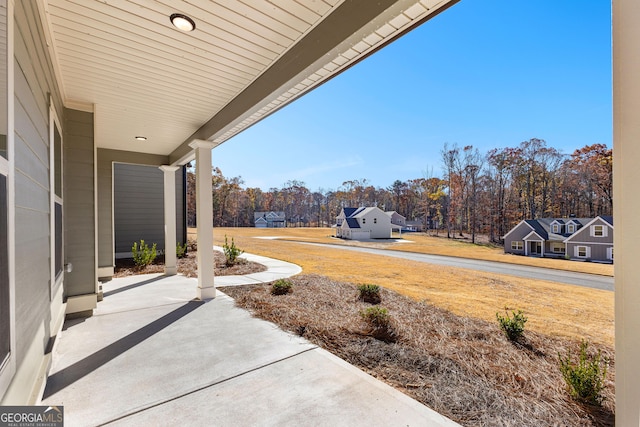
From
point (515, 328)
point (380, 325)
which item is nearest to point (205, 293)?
point (380, 325)

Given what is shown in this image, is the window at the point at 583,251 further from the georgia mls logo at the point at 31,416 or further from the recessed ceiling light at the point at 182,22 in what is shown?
the georgia mls logo at the point at 31,416

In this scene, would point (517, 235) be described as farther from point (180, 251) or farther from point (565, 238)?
point (180, 251)

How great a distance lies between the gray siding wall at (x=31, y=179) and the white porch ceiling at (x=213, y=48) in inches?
17.5

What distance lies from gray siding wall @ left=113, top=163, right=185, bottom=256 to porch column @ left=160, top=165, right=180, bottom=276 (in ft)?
10.3

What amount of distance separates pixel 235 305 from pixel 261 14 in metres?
3.89

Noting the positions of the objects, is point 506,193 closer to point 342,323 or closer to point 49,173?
point 342,323

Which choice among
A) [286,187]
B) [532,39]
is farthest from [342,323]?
[286,187]

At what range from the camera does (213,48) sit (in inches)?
105

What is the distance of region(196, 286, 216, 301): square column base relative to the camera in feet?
15.2

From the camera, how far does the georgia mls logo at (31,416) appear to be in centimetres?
125

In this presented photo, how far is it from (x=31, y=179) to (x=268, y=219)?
2043 inches

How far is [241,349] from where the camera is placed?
2857 mm

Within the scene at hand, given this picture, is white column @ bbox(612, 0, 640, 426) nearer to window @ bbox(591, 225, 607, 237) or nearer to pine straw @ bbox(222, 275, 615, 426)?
pine straw @ bbox(222, 275, 615, 426)

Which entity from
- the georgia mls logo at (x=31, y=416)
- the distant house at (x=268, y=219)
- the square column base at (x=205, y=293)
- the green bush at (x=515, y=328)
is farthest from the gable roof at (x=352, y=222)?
the georgia mls logo at (x=31, y=416)
